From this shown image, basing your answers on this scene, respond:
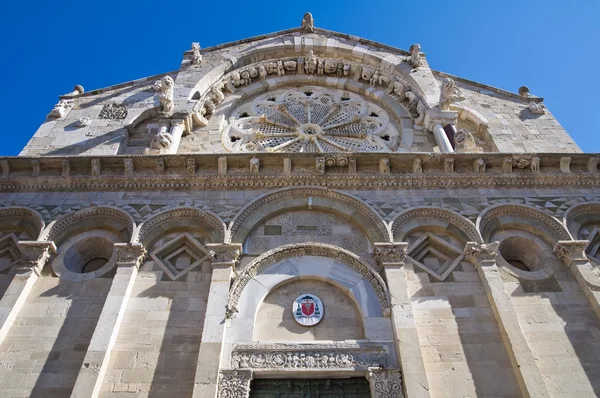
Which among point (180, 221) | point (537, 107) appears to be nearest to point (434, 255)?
point (180, 221)

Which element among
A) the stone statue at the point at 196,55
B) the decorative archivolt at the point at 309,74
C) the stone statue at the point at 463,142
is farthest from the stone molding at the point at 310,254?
the stone statue at the point at 196,55

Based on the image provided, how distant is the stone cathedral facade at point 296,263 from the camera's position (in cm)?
736

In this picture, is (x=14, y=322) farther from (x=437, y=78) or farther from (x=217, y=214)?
(x=437, y=78)

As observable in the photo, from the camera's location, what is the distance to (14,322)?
26.7 feet

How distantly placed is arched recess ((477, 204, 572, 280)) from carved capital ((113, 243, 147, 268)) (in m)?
6.16

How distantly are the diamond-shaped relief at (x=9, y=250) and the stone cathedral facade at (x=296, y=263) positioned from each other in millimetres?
40

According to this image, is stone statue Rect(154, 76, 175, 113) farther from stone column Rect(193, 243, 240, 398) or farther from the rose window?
stone column Rect(193, 243, 240, 398)

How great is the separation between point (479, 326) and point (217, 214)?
500cm

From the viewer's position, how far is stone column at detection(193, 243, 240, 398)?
23.0 ft

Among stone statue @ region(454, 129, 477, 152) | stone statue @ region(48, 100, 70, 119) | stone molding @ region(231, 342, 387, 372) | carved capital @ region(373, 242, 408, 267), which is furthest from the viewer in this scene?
stone statue @ region(48, 100, 70, 119)

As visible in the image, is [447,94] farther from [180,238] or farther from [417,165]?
[180,238]

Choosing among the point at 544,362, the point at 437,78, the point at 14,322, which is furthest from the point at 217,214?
the point at 437,78

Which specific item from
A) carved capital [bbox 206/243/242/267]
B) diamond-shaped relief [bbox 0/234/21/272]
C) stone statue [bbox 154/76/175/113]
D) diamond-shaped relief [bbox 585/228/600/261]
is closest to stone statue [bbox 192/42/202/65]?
stone statue [bbox 154/76/175/113]

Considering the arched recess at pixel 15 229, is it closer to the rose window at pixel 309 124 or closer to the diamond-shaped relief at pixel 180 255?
the diamond-shaped relief at pixel 180 255
